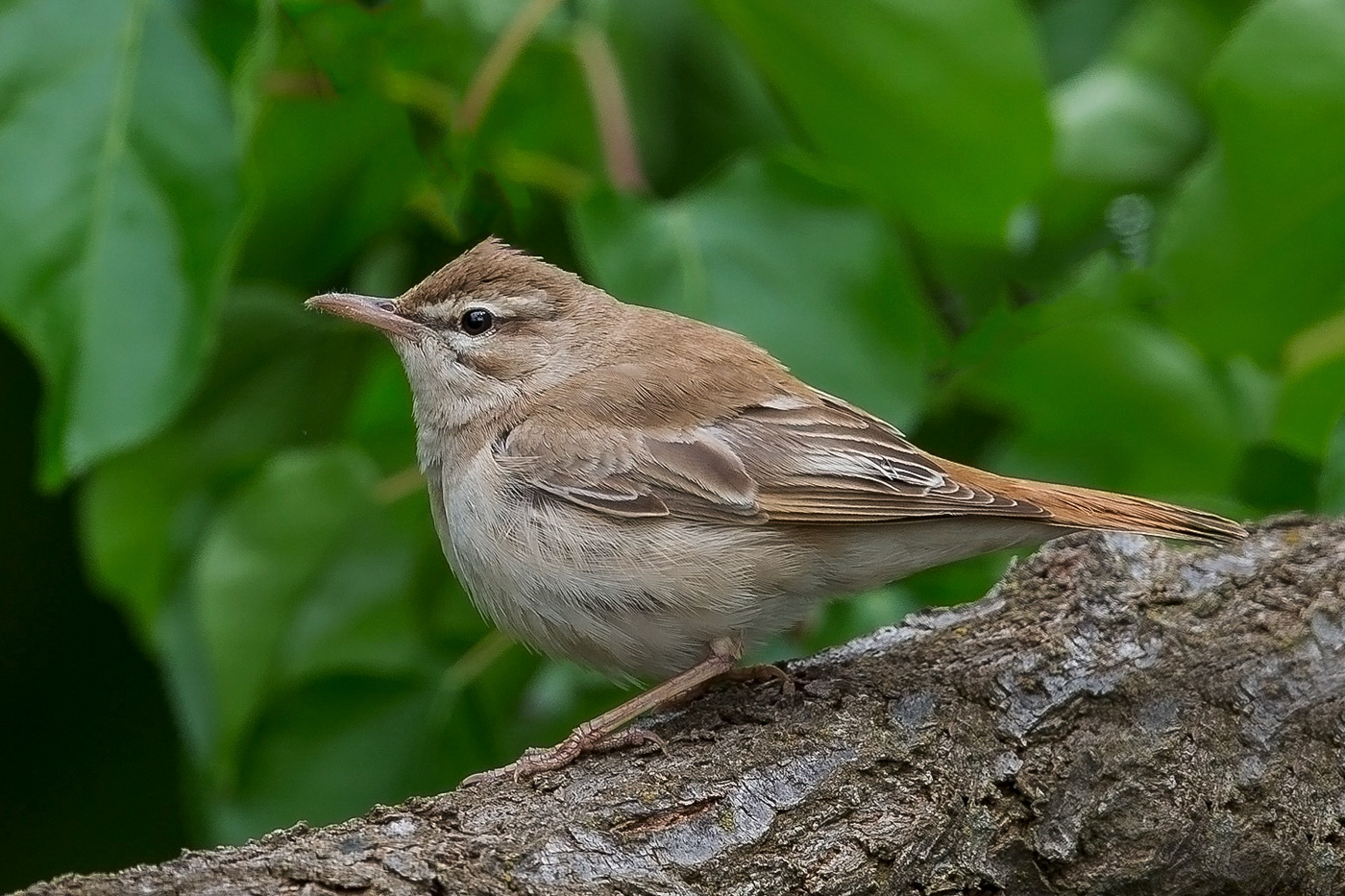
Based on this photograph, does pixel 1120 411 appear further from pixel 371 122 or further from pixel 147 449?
pixel 147 449

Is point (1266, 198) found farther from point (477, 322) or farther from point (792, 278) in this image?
point (477, 322)

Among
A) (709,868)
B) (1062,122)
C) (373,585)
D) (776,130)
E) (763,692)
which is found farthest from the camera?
(776,130)

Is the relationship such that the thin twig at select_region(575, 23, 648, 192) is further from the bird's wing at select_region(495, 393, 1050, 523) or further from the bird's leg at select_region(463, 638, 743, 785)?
the bird's leg at select_region(463, 638, 743, 785)

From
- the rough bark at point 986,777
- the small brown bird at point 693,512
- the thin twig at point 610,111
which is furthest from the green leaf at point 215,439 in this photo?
the rough bark at point 986,777

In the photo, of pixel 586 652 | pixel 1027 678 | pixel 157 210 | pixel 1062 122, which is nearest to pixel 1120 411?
pixel 1062 122

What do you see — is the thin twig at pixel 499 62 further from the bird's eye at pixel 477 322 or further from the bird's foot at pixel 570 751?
the bird's foot at pixel 570 751

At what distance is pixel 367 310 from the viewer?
3.98 metres

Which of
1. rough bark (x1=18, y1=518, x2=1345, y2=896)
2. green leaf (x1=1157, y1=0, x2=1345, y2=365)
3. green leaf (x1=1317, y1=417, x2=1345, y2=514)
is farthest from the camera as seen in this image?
green leaf (x1=1157, y1=0, x2=1345, y2=365)

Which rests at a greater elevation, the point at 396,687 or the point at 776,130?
the point at 776,130

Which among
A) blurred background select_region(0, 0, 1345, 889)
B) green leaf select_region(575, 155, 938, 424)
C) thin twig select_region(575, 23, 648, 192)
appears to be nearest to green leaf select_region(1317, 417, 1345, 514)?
blurred background select_region(0, 0, 1345, 889)

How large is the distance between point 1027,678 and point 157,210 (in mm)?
2242

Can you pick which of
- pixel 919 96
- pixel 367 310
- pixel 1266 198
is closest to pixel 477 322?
pixel 367 310

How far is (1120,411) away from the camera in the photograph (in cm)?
428

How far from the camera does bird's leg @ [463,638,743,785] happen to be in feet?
10.3
